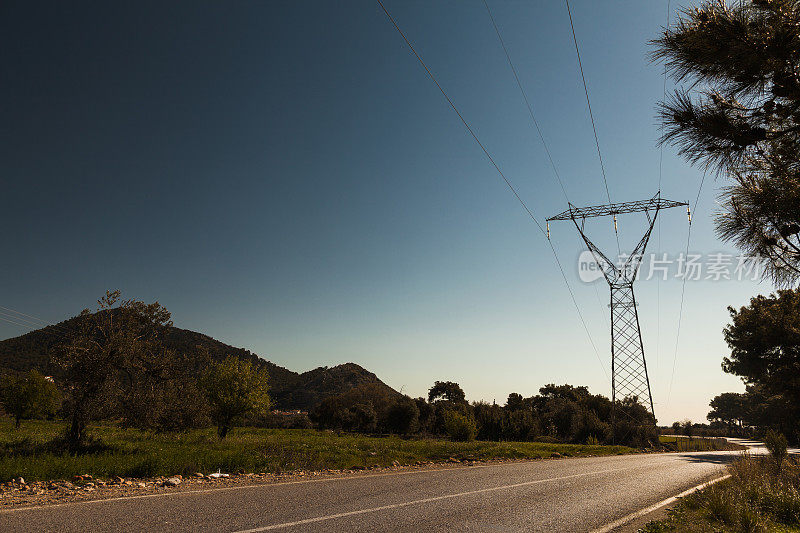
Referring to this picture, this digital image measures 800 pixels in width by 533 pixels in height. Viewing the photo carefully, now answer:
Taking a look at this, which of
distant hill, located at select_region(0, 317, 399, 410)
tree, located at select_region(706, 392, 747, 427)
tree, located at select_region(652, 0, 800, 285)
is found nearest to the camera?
tree, located at select_region(652, 0, 800, 285)

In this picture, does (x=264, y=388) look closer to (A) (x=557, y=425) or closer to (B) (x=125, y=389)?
(B) (x=125, y=389)

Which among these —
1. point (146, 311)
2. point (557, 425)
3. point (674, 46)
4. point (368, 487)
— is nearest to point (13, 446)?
point (146, 311)

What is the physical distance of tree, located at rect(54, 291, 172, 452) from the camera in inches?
580

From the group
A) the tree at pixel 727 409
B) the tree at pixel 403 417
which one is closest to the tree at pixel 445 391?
the tree at pixel 403 417

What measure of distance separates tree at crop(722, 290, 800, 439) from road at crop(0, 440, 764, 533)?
2631cm

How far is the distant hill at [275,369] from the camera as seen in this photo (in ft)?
218

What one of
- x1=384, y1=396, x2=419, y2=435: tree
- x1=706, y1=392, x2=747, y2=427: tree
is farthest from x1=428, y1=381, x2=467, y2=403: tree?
x1=706, y1=392, x2=747, y2=427: tree

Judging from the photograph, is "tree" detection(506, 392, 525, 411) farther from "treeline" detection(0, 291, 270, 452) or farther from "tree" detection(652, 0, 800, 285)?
"tree" detection(652, 0, 800, 285)

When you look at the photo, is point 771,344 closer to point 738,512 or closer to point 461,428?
point 461,428

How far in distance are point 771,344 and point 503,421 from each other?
2267cm

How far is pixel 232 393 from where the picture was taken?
Answer: 2905cm

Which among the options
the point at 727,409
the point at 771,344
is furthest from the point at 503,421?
the point at 727,409

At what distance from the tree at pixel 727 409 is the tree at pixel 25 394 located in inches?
5714

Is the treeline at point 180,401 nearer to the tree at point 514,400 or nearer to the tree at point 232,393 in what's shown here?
the tree at point 232,393
